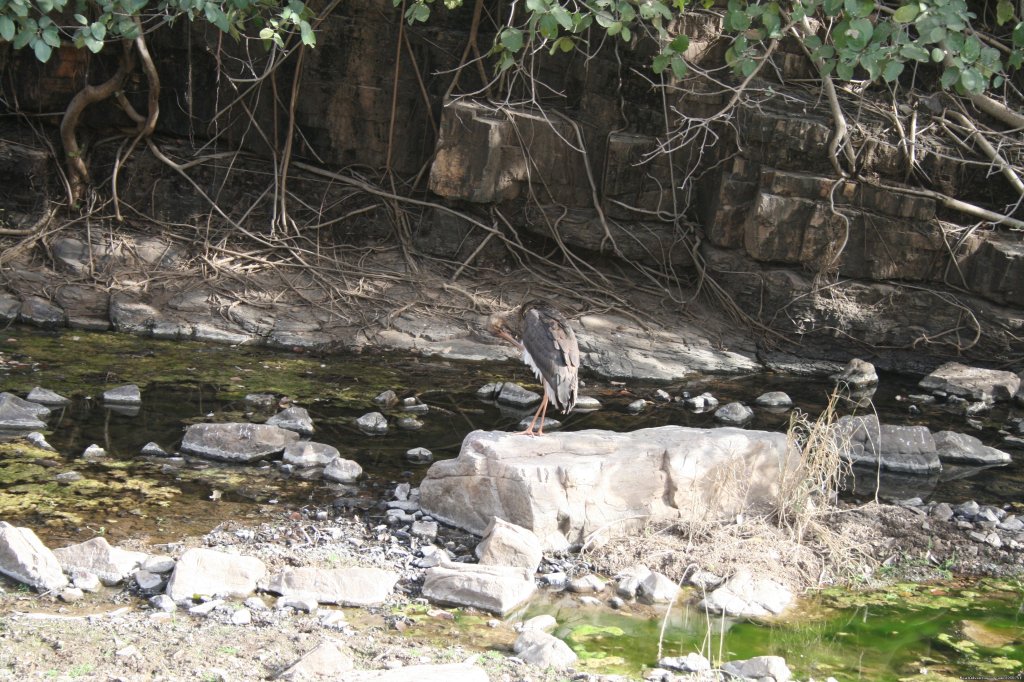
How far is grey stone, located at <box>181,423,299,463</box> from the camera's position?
588 centimetres

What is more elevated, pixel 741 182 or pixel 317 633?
pixel 741 182

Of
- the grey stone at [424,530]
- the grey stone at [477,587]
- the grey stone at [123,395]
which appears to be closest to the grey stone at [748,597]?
the grey stone at [477,587]

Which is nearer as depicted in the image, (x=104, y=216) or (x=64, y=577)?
(x=64, y=577)

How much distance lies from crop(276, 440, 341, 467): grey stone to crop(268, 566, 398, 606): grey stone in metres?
1.66

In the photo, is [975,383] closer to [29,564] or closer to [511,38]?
[511,38]

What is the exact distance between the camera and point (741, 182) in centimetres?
906

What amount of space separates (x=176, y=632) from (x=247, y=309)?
16.8ft

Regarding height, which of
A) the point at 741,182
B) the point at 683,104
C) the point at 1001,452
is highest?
the point at 683,104

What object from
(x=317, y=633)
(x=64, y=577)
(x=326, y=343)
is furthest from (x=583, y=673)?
(x=326, y=343)

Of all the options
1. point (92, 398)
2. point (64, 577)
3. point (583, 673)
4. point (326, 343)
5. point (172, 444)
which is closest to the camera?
point (583, 673)

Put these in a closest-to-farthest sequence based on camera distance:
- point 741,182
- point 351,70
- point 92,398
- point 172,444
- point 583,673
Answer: point 583,673 → point 172,444 → point 92,398 → point 741,182 → point 351,70

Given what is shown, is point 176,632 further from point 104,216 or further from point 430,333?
point 104,216

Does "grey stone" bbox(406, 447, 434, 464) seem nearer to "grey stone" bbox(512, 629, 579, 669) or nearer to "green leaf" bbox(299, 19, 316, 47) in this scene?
"grey stone" bbox(512, 629, 579, 669)

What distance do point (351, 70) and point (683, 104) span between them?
310 centimetres
